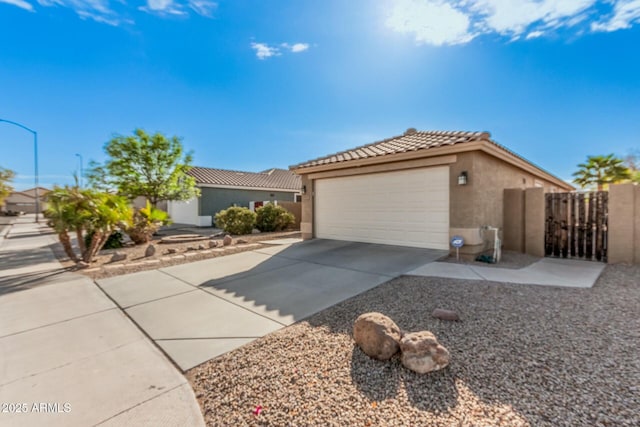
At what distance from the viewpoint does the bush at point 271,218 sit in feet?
47.7

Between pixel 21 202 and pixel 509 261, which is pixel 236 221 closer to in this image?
pixel 509 261

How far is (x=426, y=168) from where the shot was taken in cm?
799

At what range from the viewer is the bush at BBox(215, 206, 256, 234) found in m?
13.4

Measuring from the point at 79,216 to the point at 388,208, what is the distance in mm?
8965

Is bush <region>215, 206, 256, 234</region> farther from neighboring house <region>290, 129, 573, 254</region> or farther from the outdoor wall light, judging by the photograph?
the outdoor wall light

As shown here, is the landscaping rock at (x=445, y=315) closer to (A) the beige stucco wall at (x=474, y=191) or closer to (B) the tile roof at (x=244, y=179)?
(A) the beige stucco wall at (x=474, y=191)

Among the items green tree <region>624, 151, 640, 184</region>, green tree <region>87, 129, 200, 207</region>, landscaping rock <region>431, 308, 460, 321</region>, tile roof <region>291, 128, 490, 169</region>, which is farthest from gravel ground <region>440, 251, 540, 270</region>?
green tree <region>624, 151, 640, 184</region>

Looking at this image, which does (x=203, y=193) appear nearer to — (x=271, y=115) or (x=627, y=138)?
(x=271, y=115)

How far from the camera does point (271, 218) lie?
48.0 ft

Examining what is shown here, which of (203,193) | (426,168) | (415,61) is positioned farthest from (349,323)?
(203,193)

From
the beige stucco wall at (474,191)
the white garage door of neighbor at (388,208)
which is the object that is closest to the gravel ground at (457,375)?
the beige stucco wall at (474,191)

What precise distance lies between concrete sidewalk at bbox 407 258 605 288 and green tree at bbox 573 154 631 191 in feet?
68.5

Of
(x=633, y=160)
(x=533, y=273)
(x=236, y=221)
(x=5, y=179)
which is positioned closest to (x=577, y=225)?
(x=533, y=273)

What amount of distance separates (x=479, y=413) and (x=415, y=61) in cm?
976
